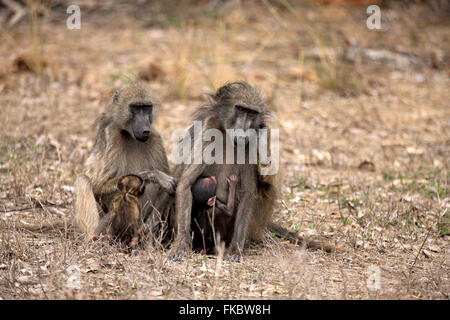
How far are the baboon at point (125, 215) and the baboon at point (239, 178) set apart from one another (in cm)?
32

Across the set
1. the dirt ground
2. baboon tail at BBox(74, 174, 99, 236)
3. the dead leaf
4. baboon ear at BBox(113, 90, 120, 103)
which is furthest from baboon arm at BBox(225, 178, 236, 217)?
the dead leaf

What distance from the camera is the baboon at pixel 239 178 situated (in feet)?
15.1

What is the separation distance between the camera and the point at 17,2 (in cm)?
1205

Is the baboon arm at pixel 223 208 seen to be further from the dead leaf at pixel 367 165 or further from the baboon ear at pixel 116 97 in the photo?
the dead leaf at pixel 367 165

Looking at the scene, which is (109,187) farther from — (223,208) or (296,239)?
(296,239)

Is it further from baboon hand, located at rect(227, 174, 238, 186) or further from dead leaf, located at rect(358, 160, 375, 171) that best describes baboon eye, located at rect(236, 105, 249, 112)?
dead leaf, located at rect(358, 160, 375, 171)

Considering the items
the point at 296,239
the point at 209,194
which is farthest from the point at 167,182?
the point at 296,239

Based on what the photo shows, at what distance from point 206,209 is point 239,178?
0.37 m

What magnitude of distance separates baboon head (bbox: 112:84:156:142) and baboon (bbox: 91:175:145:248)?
15.0 inches

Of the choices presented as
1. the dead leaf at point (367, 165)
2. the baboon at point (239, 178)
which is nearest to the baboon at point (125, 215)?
the baboon at point (239, 178)

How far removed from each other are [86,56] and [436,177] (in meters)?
6.66

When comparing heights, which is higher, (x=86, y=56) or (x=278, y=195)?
(x=86, y=56)

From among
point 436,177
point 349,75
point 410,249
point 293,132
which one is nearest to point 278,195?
point 410,249
